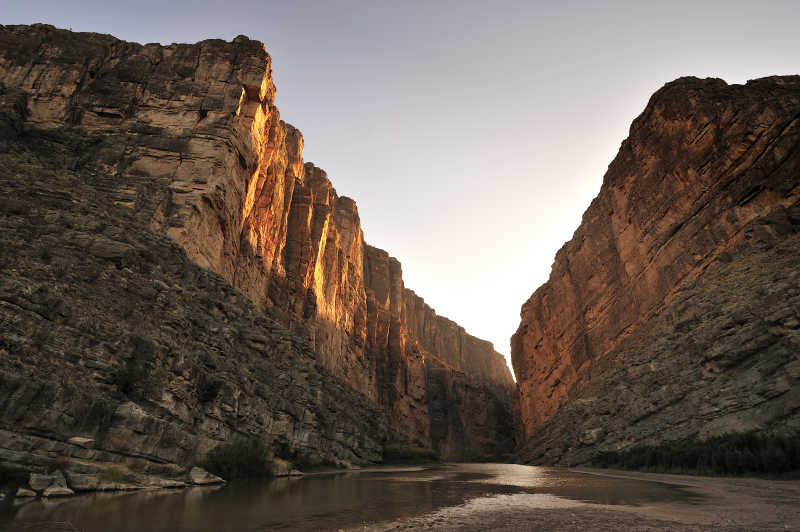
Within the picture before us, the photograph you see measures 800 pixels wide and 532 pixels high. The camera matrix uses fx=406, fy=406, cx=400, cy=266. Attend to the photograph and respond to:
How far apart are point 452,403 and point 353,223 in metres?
41.0

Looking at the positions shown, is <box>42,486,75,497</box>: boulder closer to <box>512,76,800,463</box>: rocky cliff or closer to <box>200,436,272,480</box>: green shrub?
<box>200,436,272,480</box>: green shrub

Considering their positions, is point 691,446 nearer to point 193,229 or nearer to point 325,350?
point 193,229

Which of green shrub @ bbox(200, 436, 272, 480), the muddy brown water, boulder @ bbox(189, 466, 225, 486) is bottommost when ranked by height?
the muddy brown water

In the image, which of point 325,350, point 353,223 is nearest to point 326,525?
point 325,350

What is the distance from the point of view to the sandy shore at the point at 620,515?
540 cm

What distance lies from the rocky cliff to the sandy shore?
9.95 m

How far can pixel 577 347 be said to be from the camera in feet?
151

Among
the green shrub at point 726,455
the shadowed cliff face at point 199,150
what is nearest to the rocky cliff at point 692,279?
the green shrub at point 726,455

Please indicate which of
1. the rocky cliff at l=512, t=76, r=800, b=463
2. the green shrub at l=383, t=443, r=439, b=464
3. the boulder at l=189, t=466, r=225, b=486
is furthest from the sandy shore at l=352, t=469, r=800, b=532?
the green shrub at l=383, t=443, r=439, b=464

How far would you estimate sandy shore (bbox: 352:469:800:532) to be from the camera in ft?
17.7

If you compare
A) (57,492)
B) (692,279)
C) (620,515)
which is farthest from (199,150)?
(692,279)

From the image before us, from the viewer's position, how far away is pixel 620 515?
638 cm

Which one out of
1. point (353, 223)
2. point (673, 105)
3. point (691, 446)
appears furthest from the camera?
point (353, 223)

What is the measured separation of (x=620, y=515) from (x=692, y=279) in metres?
26.9
